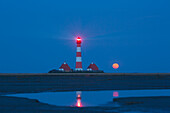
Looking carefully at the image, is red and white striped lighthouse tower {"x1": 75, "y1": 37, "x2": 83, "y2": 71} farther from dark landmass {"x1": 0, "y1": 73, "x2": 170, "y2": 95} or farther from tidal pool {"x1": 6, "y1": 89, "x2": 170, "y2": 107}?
tidal pool {"x1": 6, "y1": 89, "x2": 170, "y2": 107}

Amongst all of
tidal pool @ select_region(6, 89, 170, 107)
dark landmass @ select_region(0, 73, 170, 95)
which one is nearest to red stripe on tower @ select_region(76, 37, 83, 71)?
dark landmass @ select_region(0, 73, 170, 95)

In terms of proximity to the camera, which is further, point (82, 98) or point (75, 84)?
point (75, 84)

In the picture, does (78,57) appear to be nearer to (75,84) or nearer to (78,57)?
(78,57)

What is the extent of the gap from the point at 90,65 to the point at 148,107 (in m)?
57.4

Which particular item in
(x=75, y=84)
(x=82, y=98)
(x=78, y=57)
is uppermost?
(x=78, y=57)

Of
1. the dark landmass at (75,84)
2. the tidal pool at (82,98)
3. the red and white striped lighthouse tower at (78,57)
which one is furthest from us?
the red and white striped lighthouse tower at (78,57)

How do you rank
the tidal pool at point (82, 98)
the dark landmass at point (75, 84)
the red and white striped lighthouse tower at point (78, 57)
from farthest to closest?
the red and white striped lighthouse tower at point (78, 57) < the dark landmass at point (75, 84) < the tidal pool at point (82, 98)

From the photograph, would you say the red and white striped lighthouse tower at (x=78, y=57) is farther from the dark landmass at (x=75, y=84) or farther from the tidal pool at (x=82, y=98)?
the tidal pool at (x=82, y=98)

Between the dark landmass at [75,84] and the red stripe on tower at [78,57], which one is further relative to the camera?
the red stripe on tower at [78,57]

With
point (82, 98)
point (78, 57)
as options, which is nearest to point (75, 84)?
point (82, 98)

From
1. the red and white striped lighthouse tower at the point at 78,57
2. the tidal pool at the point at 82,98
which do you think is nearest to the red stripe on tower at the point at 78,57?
the red and white striped lighthouse tower at the point at 78,57

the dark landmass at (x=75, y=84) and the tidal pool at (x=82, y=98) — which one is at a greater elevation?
the dark landmass at (x=75, y=84)

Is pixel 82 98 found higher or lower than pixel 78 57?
lower

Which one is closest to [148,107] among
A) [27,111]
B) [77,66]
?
[27,111]
